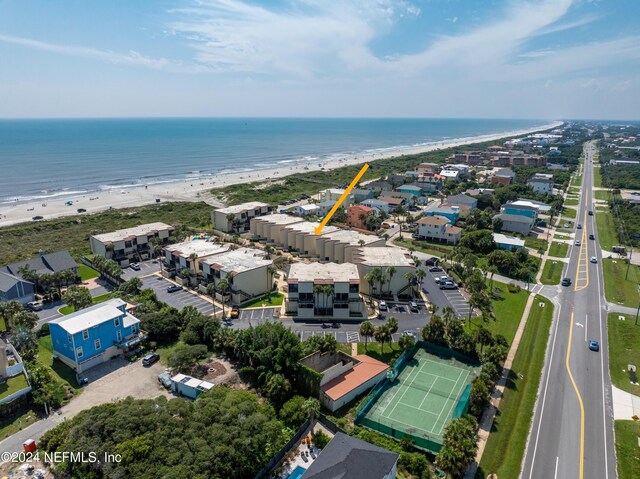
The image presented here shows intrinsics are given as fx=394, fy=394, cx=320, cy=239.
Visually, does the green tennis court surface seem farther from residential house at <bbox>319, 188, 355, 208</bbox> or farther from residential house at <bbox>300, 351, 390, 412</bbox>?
residential house at <bbox>319, 188, 355, 208</bbox>

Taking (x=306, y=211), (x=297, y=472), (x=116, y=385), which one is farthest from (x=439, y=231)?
(x=116, y=385)

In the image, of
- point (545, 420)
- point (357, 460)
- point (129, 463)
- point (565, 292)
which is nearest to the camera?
point (129, 463)

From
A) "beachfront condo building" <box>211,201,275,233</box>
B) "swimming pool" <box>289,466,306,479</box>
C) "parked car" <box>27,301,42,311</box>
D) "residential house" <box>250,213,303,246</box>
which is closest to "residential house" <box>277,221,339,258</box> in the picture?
"residential house" <box>250,213,303,246</box>

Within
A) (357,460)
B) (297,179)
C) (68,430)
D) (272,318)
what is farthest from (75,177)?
(357,460)

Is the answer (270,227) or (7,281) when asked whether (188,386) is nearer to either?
(7,281)

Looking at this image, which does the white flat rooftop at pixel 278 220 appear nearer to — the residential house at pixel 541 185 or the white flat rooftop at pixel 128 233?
the white flat rooftop at pixel 128 233

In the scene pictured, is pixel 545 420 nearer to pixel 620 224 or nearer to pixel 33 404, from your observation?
pixel 33 404
